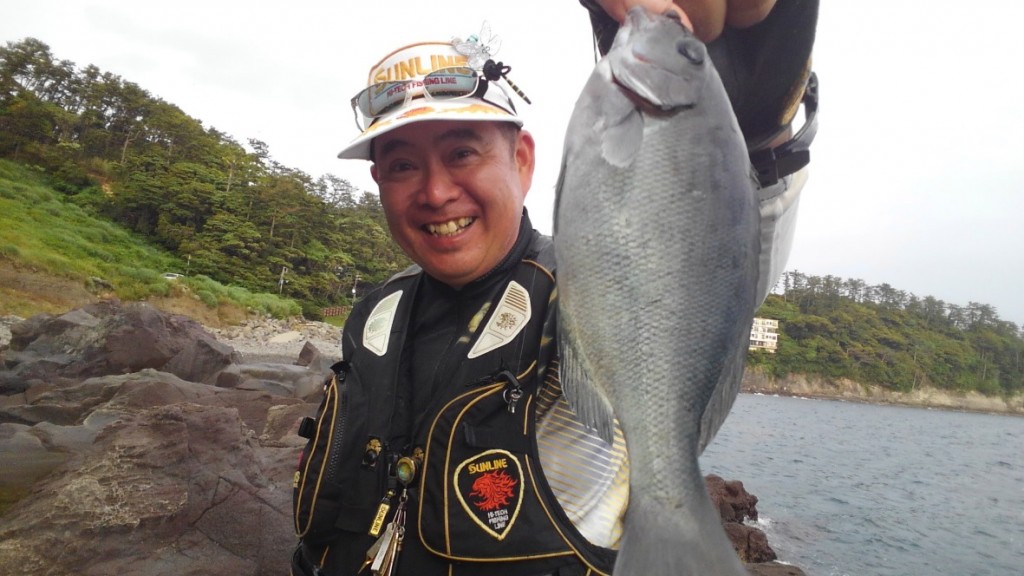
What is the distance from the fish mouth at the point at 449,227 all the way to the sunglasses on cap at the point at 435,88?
1.56 ft

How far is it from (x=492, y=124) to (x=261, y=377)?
14300 millimetres

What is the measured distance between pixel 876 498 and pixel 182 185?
42439 mm

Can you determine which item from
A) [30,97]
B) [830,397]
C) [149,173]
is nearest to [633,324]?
[149,173]

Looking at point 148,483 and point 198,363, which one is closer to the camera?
point 148,483

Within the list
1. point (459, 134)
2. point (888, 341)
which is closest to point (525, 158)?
point (459, 134)

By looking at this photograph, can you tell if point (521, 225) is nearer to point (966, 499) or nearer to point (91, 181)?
point (966, 499)

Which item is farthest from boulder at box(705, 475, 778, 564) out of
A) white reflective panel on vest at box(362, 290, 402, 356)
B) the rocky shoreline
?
white reflective panel on vest at box(362, 290, 402, 356)

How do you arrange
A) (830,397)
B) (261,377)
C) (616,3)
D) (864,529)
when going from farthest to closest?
1. (830,397)
2. (864,529)
3. (261,377)
4. (616,3)

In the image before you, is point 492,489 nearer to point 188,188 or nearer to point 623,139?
point 623,139

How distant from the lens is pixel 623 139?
145 cm

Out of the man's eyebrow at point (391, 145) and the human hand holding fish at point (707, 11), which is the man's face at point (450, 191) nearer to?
the man's eyebrow at point (391, 145)

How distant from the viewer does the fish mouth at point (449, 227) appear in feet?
6.83

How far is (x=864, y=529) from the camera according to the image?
16.9 metres

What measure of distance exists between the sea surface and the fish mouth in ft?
14.3
